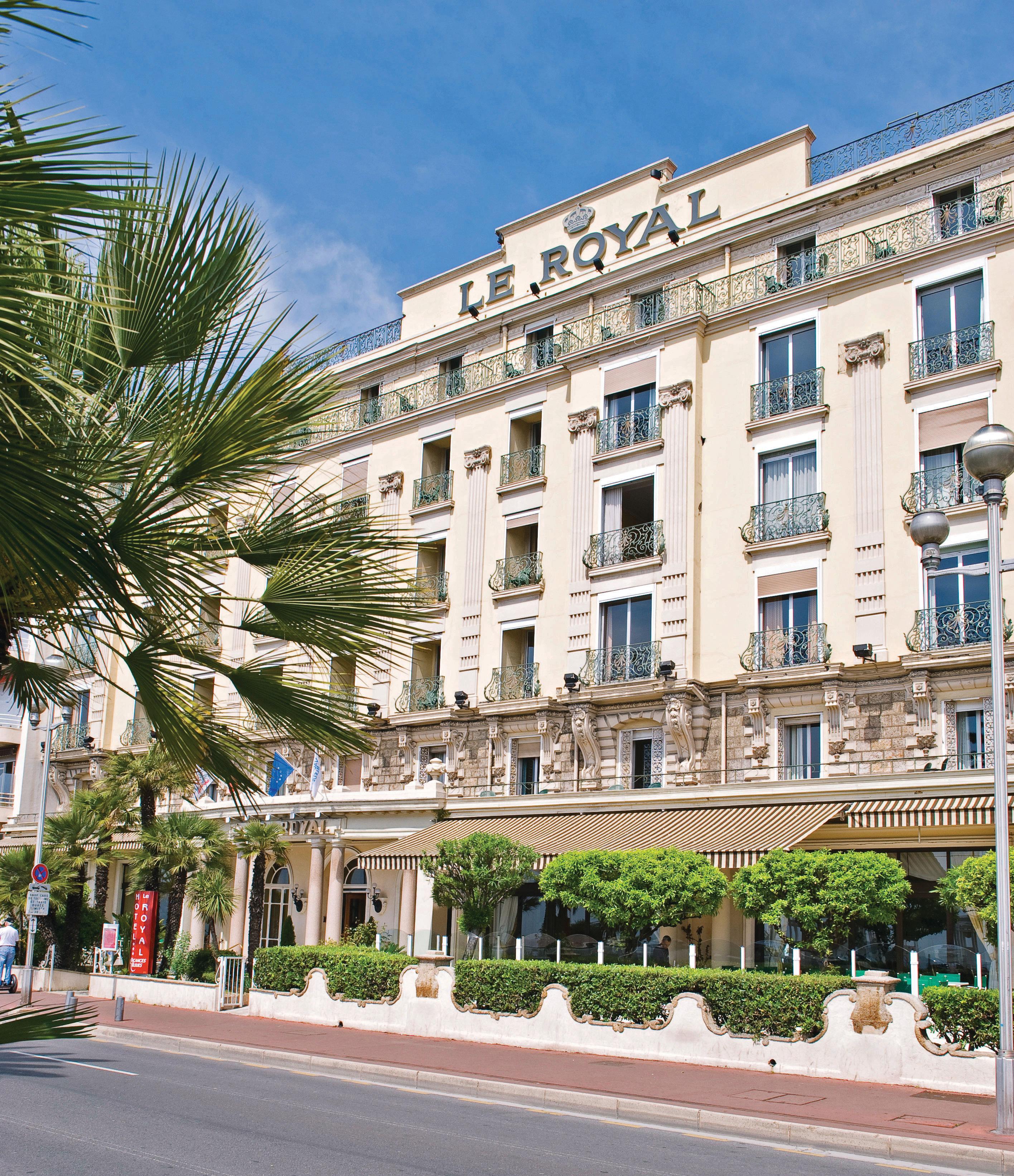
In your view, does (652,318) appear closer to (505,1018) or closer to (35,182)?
(505,1018)

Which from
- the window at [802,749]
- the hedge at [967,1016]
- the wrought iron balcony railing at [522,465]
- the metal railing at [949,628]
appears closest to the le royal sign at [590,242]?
the wrought iron balcony railing at [522,465]

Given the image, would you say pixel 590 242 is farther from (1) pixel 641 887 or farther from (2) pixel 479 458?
(1) pixel 641 887

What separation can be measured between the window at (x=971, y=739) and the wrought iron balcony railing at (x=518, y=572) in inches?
453

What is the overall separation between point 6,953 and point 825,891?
20230 mm

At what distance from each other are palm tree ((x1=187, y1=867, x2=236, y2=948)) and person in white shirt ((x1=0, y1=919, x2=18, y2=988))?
451cm

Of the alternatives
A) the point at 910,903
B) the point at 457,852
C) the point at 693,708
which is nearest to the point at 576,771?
the point at 693,708

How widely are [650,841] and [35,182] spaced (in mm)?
21868

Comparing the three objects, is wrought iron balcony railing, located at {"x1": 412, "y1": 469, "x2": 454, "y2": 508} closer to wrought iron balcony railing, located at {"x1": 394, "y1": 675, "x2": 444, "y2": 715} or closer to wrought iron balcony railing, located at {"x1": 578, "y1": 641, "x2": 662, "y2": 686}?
wrought iron balcony railing, located at {"x1": 394, "y1": 675, "x2": 444, "y2": 715}

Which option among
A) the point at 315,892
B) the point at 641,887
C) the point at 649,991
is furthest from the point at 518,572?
the point at 649,991

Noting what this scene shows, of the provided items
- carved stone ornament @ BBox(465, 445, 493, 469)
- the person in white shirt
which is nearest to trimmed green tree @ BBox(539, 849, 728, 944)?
carved stone ornament @ BBox(465, 445, 493, 469)

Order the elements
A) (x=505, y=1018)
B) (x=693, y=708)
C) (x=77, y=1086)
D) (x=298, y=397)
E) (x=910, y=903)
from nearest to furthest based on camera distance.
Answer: (x=298, y=397)
(x=77, y=1086)
(x=505, y=1018)
(x=910, y=903)
(x=693, y=708)

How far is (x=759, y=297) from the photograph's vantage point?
29.1m

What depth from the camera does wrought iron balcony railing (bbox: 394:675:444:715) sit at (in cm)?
3275

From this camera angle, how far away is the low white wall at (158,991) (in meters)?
26.4
